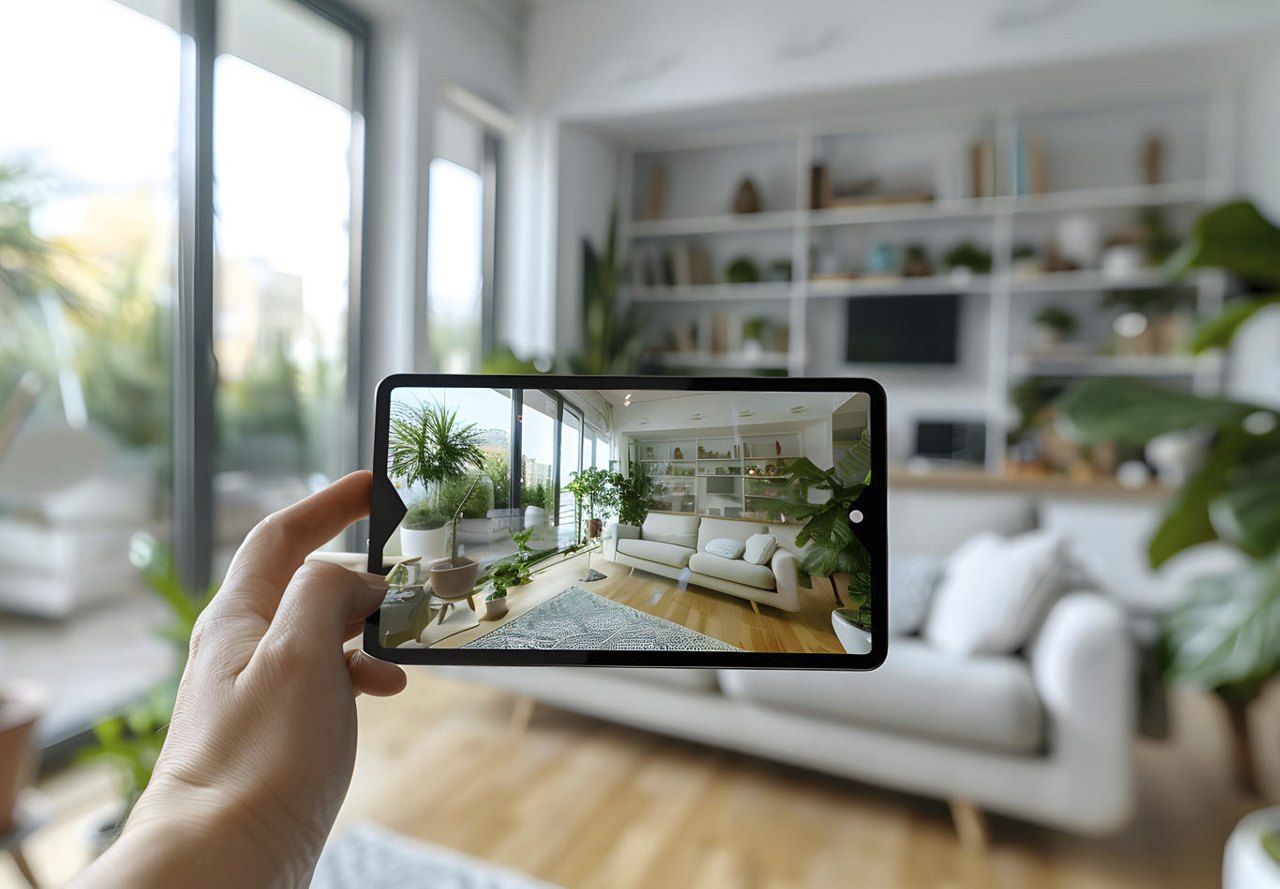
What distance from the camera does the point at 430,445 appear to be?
0.53m

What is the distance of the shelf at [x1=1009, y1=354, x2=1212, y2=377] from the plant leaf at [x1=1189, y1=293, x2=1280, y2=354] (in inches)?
90.4

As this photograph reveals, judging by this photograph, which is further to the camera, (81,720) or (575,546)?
(81,720)

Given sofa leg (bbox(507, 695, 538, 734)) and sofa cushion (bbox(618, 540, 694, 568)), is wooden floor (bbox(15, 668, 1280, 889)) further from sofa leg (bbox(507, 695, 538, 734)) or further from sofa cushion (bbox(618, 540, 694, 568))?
sofa cushion (bbox(618, 540, 694, 568))

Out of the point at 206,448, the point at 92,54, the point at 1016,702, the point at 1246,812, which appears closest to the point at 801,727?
the point at 1016,702

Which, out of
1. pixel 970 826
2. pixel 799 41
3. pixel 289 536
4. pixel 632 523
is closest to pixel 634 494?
pixel 632 523

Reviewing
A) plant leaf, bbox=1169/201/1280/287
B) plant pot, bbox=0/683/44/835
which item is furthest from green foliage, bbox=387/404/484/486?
plant pot, bbox=0/683/44/835

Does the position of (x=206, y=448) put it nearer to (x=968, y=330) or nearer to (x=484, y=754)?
(x=484, y=754)

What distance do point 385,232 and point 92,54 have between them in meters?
1.02

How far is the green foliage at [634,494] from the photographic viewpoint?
20.5 inches

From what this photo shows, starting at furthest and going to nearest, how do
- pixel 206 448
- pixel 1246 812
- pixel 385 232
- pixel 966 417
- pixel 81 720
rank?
pixel 966 417
pixel 385 232
pixel 206 448
pixel 81 720
pixel 1246 812

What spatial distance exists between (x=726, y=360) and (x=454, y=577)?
11.2 feet

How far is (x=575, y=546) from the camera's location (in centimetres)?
53

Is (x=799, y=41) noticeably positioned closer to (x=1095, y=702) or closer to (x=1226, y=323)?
(x=1226, y=323)

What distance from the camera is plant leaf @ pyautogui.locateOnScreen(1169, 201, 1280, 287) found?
1.00 metres
